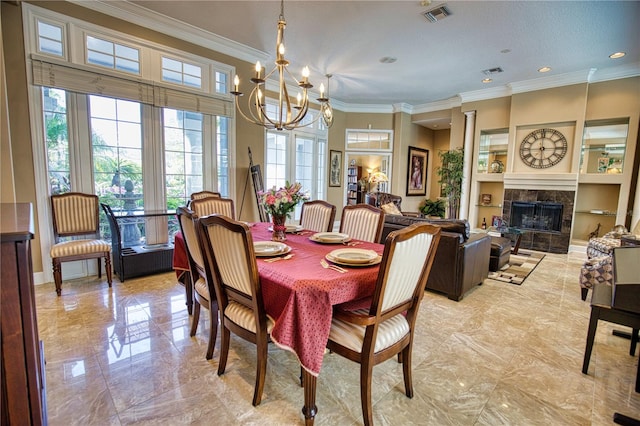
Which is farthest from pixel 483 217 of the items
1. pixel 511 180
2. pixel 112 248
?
pixel 112 248

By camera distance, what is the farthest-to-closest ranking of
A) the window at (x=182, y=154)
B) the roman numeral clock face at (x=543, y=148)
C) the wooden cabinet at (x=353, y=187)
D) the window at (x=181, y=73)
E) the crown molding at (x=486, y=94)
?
the wooden cabinet at (x=353, y=187) < the crown molding at (x=486, y=94) < the roman numeral clock face at (x=543, y=148) < the window at (x=182, y=154) < the window at (x=181, y=73)

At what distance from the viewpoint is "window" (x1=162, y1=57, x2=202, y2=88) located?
3.99 meters

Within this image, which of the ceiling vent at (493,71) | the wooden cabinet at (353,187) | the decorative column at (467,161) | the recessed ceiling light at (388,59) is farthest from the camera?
the wooden cabinet at (353,187)

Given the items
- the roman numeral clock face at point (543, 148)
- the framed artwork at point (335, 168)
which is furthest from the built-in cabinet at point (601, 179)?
the framed artwork at point (335, 168)

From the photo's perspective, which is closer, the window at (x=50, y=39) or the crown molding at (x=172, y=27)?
the window at (x=50, y=39)

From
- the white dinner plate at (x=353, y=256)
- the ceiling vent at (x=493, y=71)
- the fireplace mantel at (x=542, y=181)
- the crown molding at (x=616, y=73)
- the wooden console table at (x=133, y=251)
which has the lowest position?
the wooden console table at (x=133, y=251)

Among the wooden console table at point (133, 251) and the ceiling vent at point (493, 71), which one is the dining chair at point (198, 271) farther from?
the ceiling vent at point (493, 71)

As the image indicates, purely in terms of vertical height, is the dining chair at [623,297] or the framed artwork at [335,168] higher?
the framed artwork at [335,168]

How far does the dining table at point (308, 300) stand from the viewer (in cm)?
142

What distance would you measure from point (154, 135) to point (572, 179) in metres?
6.84

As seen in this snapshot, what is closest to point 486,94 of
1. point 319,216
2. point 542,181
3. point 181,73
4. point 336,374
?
point 542,181

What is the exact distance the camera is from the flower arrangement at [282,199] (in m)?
2.28

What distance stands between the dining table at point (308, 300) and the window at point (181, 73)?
3526 mm

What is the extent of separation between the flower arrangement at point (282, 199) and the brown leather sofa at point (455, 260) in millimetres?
1732
